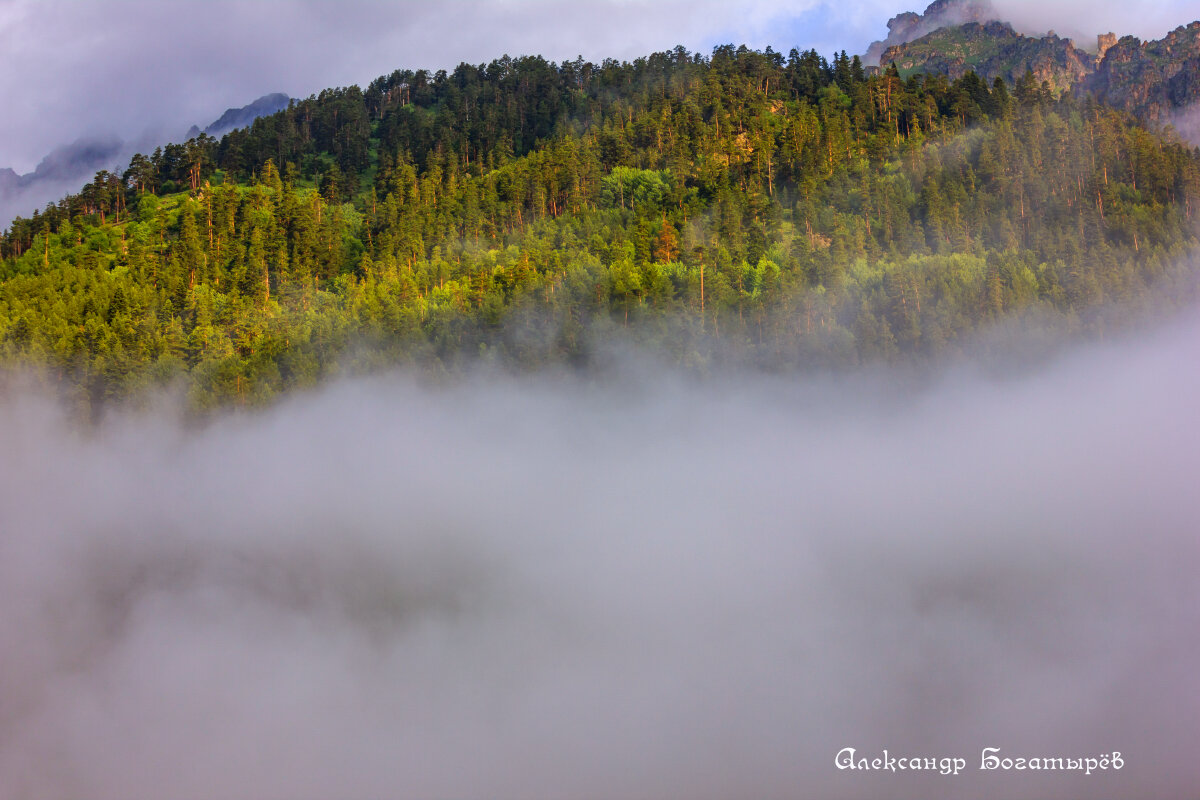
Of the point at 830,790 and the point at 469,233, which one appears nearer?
the point at 830,790

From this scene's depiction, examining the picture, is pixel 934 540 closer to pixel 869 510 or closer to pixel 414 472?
pixel 869 510

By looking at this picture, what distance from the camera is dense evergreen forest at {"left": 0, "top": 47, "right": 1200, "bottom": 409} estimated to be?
382ft

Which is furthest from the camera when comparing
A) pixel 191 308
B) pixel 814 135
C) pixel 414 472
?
pixel 414 472

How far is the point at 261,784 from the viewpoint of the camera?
141 meters

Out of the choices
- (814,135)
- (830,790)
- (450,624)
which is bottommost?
(830,790)

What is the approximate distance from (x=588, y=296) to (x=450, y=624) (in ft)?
189

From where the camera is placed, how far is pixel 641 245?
433 feet

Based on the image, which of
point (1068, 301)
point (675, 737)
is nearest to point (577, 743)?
point (675, 737)

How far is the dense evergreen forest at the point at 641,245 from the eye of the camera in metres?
116

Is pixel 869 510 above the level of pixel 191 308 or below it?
below

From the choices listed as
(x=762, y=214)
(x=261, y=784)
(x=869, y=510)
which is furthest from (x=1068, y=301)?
(x=261, y=784)

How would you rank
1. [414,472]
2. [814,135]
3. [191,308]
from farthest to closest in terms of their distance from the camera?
[414,472]
[814,135]
[191,308]

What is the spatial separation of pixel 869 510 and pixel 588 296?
7663 cm

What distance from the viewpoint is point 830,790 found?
125438mm
